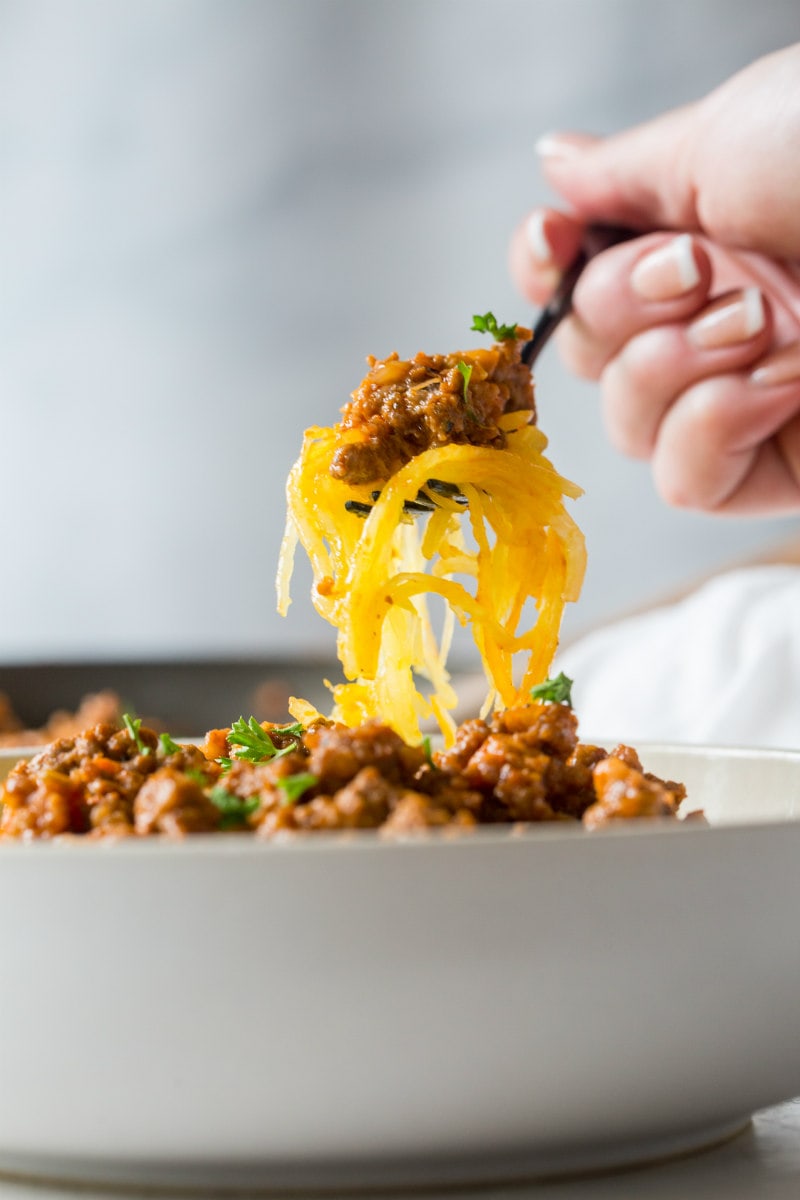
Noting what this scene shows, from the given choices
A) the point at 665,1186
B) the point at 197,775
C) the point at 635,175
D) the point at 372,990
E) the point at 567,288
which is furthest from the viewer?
the point at 635,175

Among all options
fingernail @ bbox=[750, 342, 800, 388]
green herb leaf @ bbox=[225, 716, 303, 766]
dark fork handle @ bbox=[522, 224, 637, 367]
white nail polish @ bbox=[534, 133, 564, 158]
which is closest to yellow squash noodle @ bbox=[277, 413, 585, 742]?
green herb leaf @ bbox=[225, 716, 303, 766]

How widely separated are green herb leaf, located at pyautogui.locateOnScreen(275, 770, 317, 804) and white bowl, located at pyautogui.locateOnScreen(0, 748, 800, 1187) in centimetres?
31

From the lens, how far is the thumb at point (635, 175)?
10.1 ft

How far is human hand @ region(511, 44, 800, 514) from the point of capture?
9.43ft

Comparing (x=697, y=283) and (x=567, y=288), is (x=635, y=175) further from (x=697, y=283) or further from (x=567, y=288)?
(x=567, y=288)

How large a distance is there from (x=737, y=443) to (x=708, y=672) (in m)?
0.58

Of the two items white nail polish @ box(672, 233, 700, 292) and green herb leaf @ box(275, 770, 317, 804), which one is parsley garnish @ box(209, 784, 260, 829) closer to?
green herb leaf @ box(275, 770, 317, 804)

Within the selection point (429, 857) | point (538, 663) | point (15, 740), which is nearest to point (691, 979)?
point (429, 857)

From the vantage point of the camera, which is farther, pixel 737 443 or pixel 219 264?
pixel 219 264

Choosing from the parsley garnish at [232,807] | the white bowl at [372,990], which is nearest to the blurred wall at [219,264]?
the parsley garnish at [232,807]

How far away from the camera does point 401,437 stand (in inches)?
72.8

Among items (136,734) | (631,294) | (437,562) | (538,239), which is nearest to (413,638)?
(437,562)

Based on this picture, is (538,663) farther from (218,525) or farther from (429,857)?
(218,525)

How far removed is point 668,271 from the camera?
9.40 ft
